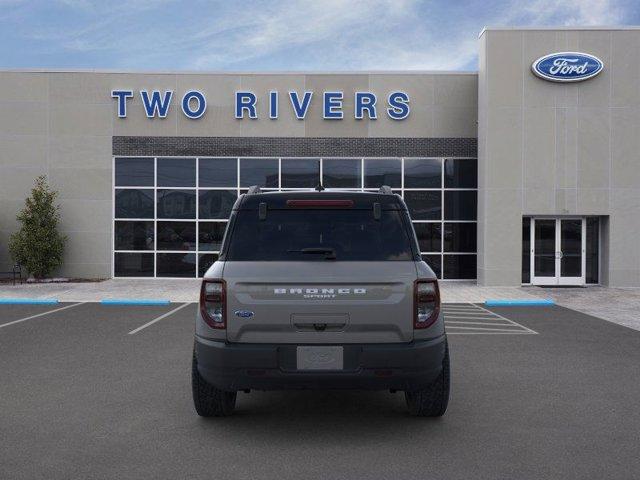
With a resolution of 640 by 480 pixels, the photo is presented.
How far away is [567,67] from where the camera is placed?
18609 millimetres

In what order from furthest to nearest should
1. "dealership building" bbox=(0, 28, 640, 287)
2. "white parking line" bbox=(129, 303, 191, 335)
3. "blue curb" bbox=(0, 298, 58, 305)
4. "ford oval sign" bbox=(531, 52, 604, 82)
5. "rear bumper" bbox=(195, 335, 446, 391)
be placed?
"dealership building" bbox=(0, 28, 640, 287), "ford oval sign" bbox=(531, 52, 604, 82), "blue curb" bbox=(0, 298, 58, 305), "white parking line" bbox=(129, 303, 191, 335), "rear bumper" bbox=(195, 335, 446, 391)

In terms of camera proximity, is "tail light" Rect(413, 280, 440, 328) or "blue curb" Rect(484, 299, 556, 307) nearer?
"tail light" Rect(413, 280, 440, 328)

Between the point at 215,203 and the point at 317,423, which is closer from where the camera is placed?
the point at 317,423

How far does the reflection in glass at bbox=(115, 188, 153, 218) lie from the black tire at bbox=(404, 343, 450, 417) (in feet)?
54.6

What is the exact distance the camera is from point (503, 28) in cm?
1880

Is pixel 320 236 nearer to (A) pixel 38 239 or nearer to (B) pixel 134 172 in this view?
(A) pixel 38 239

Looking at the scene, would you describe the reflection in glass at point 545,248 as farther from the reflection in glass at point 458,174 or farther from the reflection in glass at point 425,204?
the reflection in glass at point 425,204

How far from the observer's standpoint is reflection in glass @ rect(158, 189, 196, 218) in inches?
808

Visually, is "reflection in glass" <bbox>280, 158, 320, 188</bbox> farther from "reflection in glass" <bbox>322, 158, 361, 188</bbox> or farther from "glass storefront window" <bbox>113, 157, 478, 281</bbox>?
"reflection in glass" <bbox>322, 158, 361, 188</bbox>

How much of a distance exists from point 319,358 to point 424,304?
90 centimetres

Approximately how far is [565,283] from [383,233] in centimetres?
1610

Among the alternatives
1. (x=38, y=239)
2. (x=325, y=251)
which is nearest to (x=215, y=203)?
(x=38, y=239)

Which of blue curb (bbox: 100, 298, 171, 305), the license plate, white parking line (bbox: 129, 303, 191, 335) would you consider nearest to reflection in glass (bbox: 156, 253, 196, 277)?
blue curb (bbox: 100, 298, 171, 305)

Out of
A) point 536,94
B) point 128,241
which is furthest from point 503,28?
point 128,241
